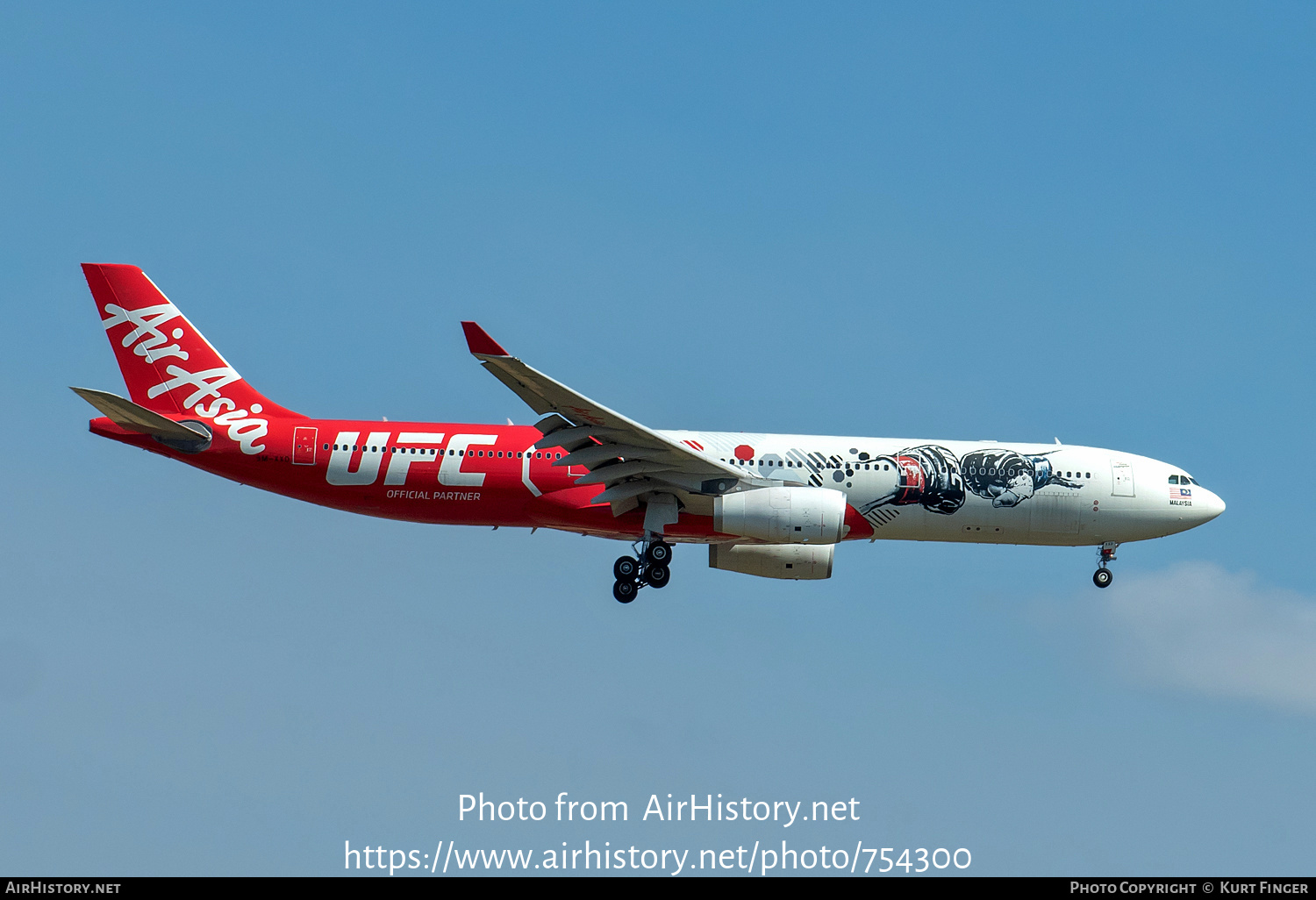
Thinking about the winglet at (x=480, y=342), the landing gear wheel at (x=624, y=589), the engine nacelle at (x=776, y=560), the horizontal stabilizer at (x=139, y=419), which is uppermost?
the winglet at (x=480, y=342)

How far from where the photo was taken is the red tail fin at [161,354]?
3091 cm

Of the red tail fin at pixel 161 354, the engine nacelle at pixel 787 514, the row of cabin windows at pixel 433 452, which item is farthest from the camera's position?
the red tail fin at pixel 161 354

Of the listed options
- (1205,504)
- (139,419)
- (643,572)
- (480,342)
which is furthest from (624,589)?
(1205,504)

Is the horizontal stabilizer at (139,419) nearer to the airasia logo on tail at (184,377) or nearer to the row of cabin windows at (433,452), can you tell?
the airasia logo on tail at (184,377)

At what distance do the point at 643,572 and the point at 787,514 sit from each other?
385 cm

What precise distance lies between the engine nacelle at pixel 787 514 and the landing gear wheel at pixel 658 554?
1873 mm

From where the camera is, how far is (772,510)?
2858 cm

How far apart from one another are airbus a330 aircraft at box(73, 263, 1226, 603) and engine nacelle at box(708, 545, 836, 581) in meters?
0.05

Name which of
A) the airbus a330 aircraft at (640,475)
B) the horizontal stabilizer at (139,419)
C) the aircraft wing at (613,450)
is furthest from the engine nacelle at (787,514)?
the horizontal stabilizer at (139,419)

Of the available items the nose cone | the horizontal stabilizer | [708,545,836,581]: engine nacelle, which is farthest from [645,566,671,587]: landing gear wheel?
the nose cone

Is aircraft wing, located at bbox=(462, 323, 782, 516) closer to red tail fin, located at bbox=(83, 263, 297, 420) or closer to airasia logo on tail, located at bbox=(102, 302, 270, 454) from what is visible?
airasia logo on tail, located at bbox=(102, 302, 270, 454)

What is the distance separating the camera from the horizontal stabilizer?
28.1 meters

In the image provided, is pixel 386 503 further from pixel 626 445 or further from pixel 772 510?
pixel 772 510
